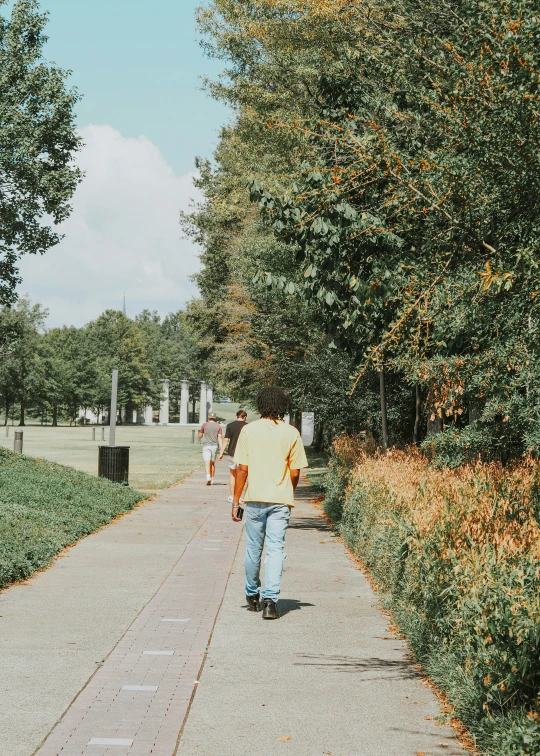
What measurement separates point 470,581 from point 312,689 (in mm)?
1192

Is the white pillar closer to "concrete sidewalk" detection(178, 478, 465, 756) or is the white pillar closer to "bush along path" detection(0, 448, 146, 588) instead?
"bush along path" detection(0, 448, 146, 588)

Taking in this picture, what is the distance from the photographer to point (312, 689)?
18.5ft

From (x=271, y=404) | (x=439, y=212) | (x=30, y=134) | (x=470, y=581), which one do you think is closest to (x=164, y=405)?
(x=30, y=134)

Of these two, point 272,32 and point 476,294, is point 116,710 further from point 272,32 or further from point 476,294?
→ point 272,32

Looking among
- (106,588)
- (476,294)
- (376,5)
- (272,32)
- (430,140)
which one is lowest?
(106,588)

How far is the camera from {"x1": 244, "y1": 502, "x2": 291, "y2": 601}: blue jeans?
26.6 feet

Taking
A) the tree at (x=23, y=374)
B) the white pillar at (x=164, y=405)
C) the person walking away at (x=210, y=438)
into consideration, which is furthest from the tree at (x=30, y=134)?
the white pillar at (x=164, y=405)

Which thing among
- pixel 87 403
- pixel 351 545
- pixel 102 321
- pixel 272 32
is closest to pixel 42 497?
pixel 351 545

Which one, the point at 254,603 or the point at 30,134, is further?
the point at 30,134

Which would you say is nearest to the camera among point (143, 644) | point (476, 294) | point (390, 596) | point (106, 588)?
point (143, 644)

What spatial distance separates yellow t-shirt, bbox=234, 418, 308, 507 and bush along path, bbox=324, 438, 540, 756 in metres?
0.97

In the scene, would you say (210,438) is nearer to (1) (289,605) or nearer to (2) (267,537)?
(1) (289,605)

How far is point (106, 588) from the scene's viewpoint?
9047 mm

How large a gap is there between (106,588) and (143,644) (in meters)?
2.43
